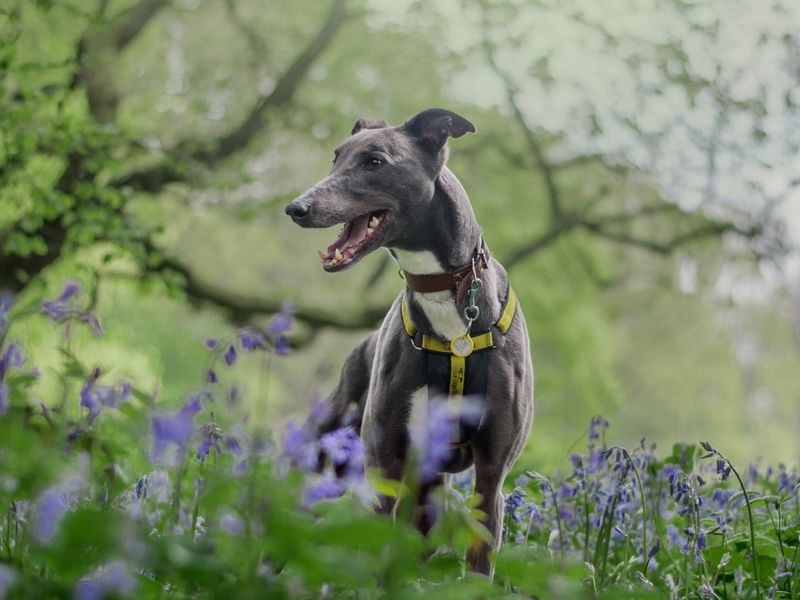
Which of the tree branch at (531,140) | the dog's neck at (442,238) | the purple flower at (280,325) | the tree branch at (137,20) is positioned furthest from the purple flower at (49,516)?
the tree branch at (531,140)

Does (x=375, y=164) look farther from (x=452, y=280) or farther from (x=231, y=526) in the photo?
(x=231, y=526)

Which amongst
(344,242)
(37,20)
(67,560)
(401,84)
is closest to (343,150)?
(344,242)

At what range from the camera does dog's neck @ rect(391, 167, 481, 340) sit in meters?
3.83

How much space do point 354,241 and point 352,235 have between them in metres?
0.05

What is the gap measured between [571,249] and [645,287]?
726cm

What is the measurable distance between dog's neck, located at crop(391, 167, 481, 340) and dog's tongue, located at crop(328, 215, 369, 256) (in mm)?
203

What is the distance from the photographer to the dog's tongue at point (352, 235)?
3.71m

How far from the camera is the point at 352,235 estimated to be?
3.78 metres

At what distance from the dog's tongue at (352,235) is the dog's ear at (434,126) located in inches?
16.9

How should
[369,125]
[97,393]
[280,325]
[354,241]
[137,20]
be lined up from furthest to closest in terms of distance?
[137,20] < [369,125] < [354,241] < [97,393] < [280,325]

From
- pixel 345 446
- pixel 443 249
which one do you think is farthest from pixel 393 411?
pixel 345 446

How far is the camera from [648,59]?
1473 cm

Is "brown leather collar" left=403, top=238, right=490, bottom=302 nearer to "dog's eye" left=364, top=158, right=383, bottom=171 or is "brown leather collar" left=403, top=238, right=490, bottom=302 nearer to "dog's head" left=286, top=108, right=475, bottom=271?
"dog's head" left=286, top=108, right=475, bottom=271

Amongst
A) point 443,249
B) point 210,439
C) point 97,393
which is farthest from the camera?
point 443,249
